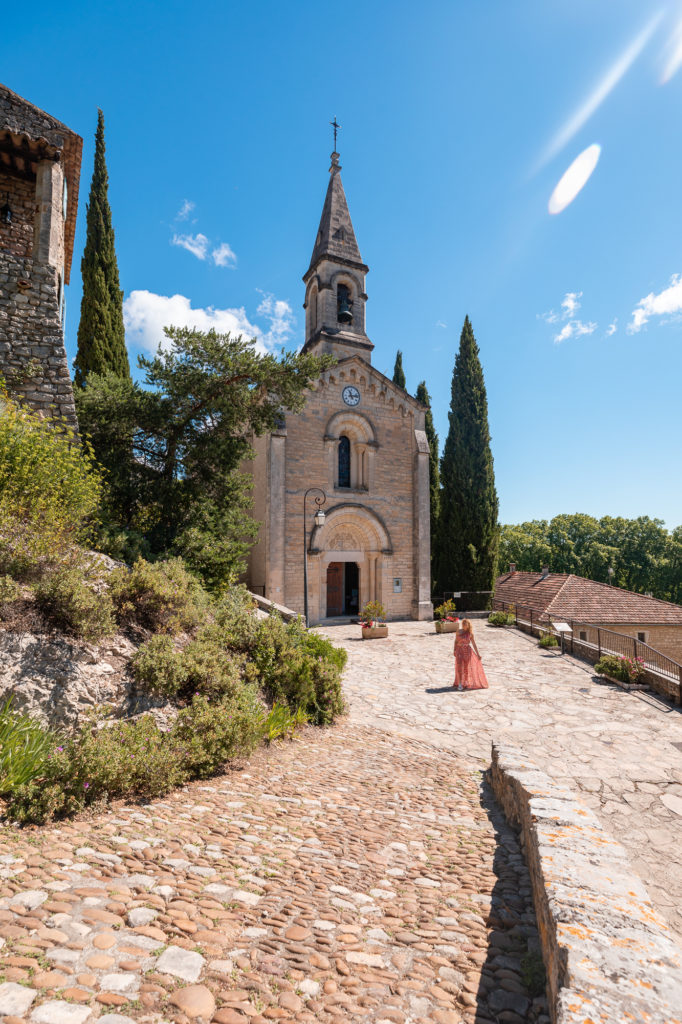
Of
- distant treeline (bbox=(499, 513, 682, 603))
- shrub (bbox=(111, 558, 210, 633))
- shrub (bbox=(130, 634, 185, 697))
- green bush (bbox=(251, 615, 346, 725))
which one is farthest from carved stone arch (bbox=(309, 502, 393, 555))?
distant treeline (bbox=(499, 513, 682, 603))

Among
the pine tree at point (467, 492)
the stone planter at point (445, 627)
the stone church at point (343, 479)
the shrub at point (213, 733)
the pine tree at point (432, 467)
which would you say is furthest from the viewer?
the pine tree at point (432, 467)

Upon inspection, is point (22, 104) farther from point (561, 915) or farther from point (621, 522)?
point (621, 522)

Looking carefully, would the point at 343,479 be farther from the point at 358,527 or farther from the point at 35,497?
the point at 35,497

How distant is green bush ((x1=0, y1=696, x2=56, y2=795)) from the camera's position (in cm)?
347

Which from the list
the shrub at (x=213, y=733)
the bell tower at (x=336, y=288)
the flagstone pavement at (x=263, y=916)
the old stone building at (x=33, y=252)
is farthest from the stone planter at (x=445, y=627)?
the old stone building at (x=33, y=252)

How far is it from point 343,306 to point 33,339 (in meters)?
16.7

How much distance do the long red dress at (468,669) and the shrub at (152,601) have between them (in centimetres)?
582

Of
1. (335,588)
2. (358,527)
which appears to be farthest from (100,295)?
(335,588)

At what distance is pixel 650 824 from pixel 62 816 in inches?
211

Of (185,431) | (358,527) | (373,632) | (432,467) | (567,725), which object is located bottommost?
(567,725)

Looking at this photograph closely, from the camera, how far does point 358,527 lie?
2088cm

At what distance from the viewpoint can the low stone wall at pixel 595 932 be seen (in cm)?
173

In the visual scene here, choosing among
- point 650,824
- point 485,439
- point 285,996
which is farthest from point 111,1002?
point 485,439

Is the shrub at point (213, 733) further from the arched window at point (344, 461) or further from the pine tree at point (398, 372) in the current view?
the pine tree at point (398, 372)
